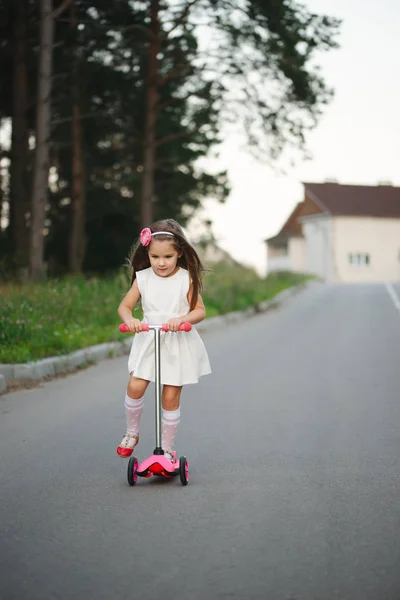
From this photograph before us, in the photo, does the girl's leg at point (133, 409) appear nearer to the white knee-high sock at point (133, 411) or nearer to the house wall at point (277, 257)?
the white knee-high sock at point (133, 411)

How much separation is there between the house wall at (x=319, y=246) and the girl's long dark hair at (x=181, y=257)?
60.9m

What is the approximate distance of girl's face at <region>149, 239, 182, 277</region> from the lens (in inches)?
212

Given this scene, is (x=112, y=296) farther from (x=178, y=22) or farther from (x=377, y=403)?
(x=178, y=22)

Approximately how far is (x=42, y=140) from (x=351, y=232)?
4960cm

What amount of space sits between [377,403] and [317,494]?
3589mm

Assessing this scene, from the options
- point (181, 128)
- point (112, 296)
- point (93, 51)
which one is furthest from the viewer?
point (181, 128)

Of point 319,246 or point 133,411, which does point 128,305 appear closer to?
point 133,411

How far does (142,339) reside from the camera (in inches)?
215

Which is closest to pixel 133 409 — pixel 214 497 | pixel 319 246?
pixel 214 497

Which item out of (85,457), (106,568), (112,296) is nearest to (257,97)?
(112,296)

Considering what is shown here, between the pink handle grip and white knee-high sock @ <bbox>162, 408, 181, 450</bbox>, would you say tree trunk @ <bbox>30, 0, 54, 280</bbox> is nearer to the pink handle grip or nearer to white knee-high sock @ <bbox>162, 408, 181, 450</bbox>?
white knee-high sock @ <bbox>162, 408, 181, 450</bbox>

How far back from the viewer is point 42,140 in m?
20.7

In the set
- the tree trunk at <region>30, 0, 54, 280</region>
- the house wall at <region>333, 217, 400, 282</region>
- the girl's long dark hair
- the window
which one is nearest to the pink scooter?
the girl's long dark hair

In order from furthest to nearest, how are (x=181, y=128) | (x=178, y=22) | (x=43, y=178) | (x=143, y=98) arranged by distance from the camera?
(x=181, y=128)
(x=143, y=98)
(x=178, y=22)
(x=43, y=178)
